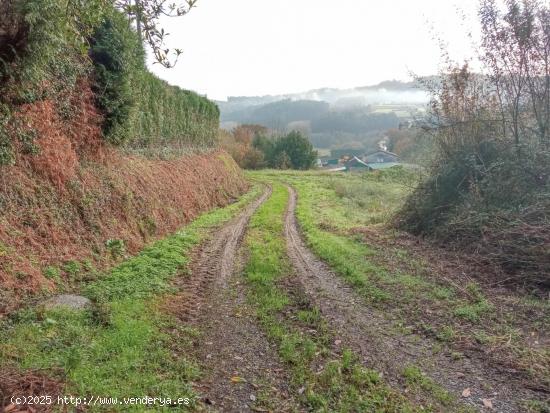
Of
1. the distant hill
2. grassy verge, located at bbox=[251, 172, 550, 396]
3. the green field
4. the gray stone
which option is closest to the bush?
the green field

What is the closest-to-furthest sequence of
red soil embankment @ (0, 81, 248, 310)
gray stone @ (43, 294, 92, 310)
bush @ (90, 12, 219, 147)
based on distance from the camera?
gray stone @ (43, 294, 92, 310)
red soil embankment @ (0, 81, 248, 310)
bush @ (90, 12, 219, 147)

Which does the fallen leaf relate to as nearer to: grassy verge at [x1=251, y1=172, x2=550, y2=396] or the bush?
grassy verge at [x1=251, y1=172, x2=550, y2=396]

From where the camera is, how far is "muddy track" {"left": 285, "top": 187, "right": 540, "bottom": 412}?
14.1 ft

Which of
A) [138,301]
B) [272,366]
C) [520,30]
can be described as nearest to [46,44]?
[138,301]

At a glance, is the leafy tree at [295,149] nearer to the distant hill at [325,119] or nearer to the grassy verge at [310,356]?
the distant hill at [325,119]

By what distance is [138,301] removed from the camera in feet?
21.5

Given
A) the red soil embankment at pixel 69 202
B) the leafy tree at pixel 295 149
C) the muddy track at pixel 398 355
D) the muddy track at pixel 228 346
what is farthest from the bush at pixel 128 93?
the leafy tree at pixel 295 149

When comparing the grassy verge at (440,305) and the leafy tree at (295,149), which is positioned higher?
the leafy tree at (295,149)

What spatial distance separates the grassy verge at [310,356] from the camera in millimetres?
4105

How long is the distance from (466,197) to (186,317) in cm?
854

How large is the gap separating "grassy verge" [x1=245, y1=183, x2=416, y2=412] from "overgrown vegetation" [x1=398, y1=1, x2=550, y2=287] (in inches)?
182

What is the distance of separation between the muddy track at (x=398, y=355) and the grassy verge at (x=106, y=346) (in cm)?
232

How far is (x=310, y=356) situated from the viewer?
16.4ft

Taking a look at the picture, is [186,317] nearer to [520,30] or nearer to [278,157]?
[520,30]
